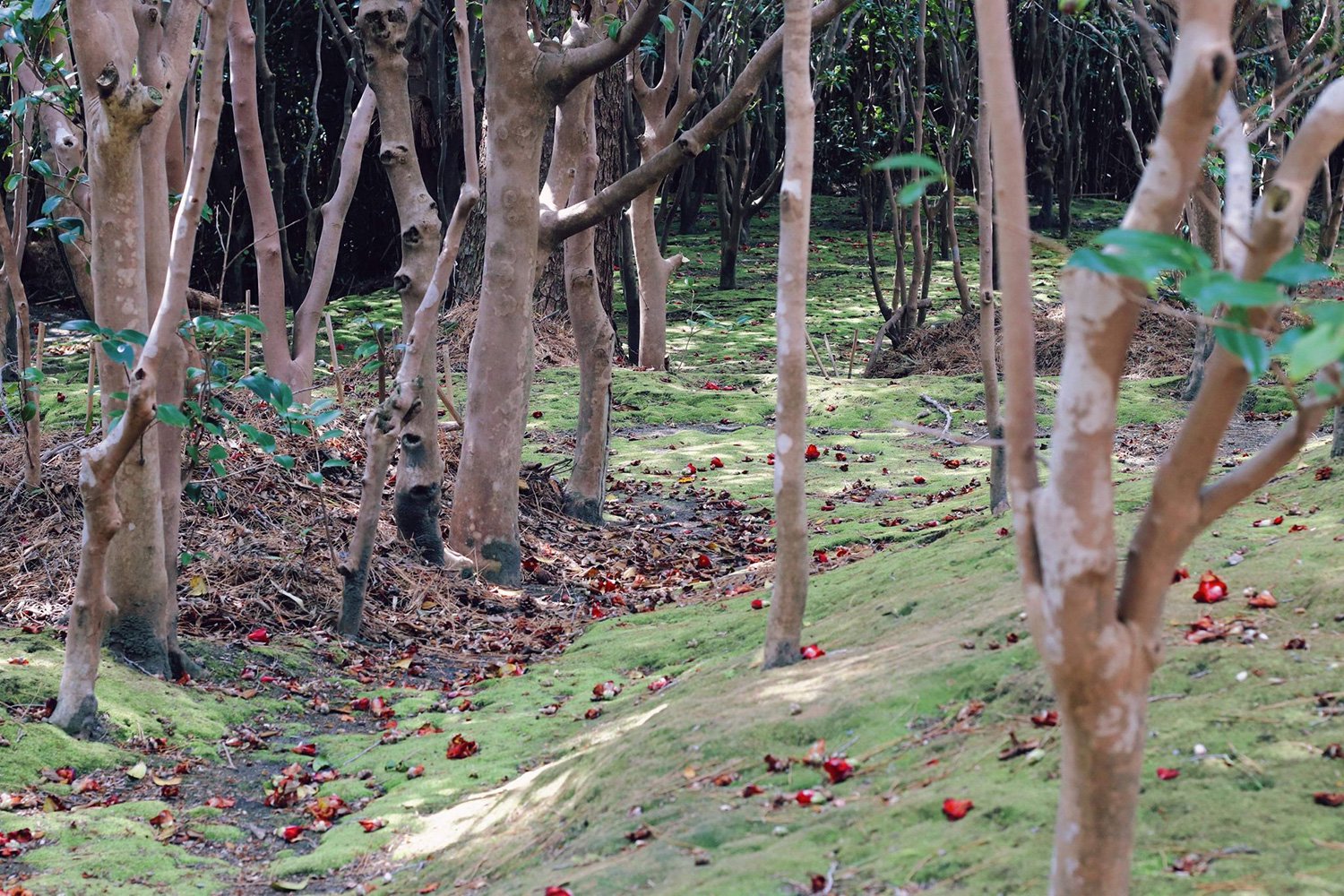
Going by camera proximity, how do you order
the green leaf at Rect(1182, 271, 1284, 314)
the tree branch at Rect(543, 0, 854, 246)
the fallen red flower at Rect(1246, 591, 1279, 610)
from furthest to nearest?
the tree branch at Rect(543, 0, 854, 246) → the fallen red flower at Rect(1246, 591, 1279, 610) → the green leaf at Rect(1182, 271, 1284, 314)

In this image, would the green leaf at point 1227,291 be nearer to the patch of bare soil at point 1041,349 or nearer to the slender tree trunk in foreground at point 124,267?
the slender tree trunk in foreground at point 124,267

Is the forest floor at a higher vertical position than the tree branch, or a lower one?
lower

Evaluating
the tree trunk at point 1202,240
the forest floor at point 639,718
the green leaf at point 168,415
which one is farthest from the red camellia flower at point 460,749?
the tree trunk at point 1202,240

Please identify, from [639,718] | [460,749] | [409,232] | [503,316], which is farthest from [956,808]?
[409,232]

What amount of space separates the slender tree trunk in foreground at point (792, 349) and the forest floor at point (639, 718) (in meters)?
0.19

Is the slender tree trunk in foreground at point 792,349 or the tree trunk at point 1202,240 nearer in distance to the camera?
the slender tree trunk in foreground at point 792,349

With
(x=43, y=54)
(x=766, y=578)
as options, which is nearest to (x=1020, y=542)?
(x=766, y=578)

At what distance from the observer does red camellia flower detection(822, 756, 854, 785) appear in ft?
10.4

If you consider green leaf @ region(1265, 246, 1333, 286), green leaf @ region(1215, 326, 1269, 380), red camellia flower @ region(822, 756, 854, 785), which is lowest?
red camellia flower @ region(822, 756, 854, 785)

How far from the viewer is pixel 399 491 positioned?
7.20m

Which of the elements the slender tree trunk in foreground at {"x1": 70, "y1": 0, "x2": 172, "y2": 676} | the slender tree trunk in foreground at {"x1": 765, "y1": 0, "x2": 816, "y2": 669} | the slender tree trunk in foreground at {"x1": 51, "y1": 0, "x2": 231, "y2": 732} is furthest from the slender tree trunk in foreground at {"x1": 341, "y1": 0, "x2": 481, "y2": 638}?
the slender tree trunk in foreground at {"x1": 765, "y1": 0, "x2": 816, "y2": 669}

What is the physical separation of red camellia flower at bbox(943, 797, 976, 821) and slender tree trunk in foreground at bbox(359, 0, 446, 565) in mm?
4439

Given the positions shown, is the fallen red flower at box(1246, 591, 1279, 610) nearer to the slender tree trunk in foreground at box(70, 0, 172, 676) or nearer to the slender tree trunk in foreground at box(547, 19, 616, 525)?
the slender tree trunk in foreground at box(70, 0, 172, 676)

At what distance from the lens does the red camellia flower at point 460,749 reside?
4492mm
